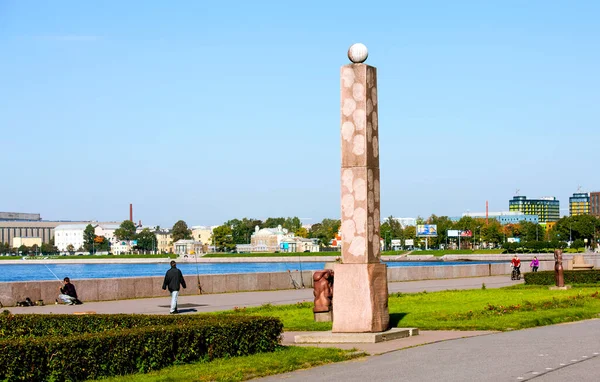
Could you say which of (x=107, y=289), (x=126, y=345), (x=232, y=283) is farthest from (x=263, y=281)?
(x=126, y=345)

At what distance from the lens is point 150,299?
109ft

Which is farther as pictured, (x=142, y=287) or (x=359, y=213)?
(x=142, y=287)

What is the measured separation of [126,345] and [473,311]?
1300 cm

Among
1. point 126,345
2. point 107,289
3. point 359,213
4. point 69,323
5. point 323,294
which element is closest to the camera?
point 126,345

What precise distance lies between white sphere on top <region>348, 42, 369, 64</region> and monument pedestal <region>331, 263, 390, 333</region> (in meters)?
4.17

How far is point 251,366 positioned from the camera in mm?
13875

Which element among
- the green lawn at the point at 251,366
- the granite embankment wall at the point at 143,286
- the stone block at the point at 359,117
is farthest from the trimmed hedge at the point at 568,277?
the green lawn at the point at 251,366

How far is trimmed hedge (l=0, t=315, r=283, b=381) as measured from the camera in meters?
12.0

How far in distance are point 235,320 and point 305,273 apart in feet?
89.3

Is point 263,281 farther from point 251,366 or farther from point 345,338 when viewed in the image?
point 251,366

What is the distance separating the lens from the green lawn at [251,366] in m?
12.9

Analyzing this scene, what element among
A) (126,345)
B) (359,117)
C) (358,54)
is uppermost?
(358,54)

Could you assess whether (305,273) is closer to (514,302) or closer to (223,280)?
(223,280)

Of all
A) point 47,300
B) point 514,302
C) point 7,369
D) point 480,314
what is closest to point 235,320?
point 7,369
